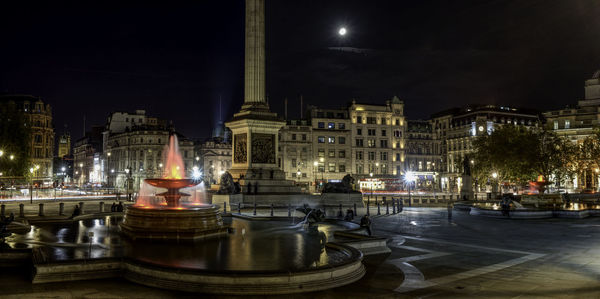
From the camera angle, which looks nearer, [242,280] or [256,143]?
[242,280]

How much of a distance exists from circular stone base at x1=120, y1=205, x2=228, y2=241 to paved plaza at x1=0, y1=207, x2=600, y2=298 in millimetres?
5054

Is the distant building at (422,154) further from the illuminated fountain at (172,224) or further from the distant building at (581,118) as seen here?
the illuminated fountain at (172,224)

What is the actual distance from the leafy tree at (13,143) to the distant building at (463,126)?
83505 millimetres

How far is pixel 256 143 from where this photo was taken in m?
35.8

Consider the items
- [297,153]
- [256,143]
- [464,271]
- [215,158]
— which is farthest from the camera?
[215,158]

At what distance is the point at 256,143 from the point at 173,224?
19.8 m

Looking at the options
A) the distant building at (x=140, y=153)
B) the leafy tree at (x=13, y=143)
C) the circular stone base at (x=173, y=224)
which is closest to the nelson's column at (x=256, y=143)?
the circular stone base at (x=173, y=224)

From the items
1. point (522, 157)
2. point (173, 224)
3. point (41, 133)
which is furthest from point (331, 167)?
point (173, 224)

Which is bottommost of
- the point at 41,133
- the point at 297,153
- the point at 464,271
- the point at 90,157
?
the point at 464,271

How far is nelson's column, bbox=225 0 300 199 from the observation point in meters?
35.1

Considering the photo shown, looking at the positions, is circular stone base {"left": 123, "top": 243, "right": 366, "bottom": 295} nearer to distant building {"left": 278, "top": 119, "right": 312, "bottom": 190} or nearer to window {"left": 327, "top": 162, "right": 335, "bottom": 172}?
distant building {"left": 278, "top": 119, "right": 312, "bottom": 190}

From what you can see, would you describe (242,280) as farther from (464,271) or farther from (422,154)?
(422,154)

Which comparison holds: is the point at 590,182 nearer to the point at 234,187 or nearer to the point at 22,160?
the point at 234,187

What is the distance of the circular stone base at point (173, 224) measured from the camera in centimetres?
1600
